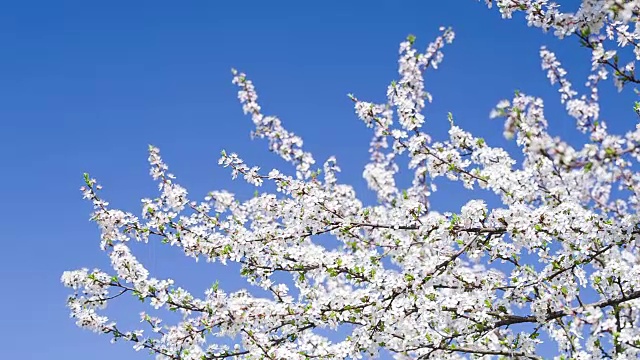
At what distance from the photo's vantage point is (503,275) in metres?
8.35

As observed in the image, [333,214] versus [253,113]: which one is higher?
[253,113]

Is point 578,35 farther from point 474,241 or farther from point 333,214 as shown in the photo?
point 333,214

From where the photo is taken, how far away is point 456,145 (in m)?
8.12

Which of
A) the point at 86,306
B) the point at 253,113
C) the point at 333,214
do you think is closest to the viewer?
the point at 333,214

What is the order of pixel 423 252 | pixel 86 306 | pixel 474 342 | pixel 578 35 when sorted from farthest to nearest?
pixel 423 252 → pixel 86 306 → pixel 474 342 → pixel 578 35

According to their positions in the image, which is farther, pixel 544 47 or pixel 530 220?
pixel 544 47

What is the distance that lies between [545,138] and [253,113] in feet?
26.4

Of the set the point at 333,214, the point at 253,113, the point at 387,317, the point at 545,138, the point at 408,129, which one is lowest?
the point at 545,138

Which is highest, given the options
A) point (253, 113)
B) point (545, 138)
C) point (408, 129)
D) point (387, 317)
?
point (253, 113)

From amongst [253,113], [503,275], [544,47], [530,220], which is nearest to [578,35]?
[530,220]

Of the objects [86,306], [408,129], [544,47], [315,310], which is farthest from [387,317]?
[544,47]

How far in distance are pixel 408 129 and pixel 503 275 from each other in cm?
219

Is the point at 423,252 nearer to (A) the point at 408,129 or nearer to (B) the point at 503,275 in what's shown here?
(B) the point at 503,275

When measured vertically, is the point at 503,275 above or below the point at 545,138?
above
